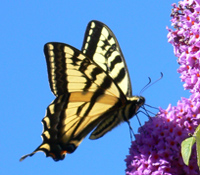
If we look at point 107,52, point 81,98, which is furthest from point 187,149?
point 107,52

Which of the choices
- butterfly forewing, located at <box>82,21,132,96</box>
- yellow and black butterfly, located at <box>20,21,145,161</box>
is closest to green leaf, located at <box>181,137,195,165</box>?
yellow and black butterfly, located at <box>20,21,145,161</box>

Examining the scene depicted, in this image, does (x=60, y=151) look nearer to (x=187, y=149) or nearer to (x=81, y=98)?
(x=81, y=98)

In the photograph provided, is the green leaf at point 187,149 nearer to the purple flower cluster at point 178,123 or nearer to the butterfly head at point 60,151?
the purple flower cluster at point 178,123

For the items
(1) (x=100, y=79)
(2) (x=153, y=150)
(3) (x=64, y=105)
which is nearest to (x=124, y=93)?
(1) (x=100, y=79)

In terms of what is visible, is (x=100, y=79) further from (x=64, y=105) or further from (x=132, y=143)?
(x=132, y=143)

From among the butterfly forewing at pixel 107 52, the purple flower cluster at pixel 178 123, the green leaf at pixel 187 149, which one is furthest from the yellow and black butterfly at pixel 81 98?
the green leaf at pixel 187 149

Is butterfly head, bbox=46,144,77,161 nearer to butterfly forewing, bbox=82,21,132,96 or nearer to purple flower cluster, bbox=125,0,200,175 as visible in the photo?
purple flower cluster, bbox=125,0,200,175
